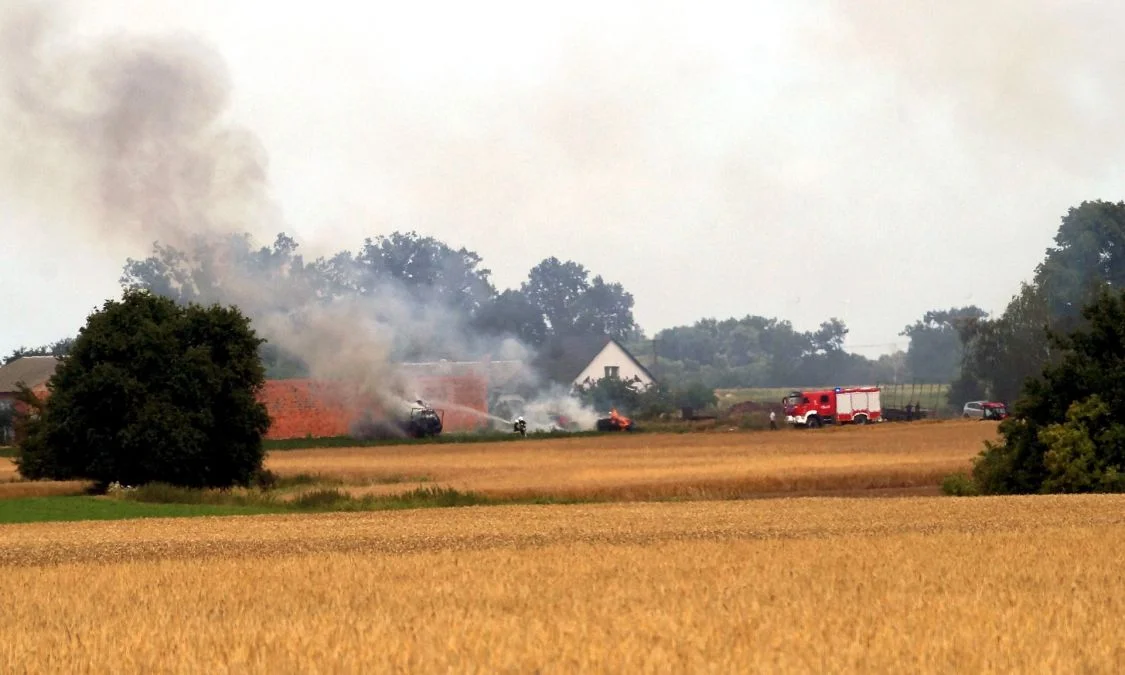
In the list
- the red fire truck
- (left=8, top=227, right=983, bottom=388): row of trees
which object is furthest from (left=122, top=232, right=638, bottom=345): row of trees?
the red fire truck

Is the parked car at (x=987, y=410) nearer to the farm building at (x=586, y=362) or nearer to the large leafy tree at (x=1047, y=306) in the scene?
the large leafy tree at (x=1047, y=306)

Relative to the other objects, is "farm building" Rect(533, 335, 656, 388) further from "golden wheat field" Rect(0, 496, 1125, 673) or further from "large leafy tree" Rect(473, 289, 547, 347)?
"golden wheat field" Rect(0, 496, 1125, 673)

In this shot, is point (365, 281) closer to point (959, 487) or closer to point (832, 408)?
point (832, 408)

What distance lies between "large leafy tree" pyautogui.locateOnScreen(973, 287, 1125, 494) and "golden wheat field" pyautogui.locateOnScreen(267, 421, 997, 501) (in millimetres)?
4803

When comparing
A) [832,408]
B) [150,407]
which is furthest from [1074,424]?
[832,408]

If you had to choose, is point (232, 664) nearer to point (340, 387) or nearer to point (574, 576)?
point (574, 576)

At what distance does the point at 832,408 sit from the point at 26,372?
224 feet

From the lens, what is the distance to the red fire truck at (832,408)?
11194 cm

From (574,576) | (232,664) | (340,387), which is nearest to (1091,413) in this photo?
(574,576)

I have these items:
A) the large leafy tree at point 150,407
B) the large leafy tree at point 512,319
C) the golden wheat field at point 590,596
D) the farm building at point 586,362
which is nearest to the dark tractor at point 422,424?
the large leafy tree at point 150,407

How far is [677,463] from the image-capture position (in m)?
68.1

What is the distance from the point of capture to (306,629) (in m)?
16.6

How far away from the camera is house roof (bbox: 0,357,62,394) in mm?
129000

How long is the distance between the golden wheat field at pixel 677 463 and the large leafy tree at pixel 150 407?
216 inches
